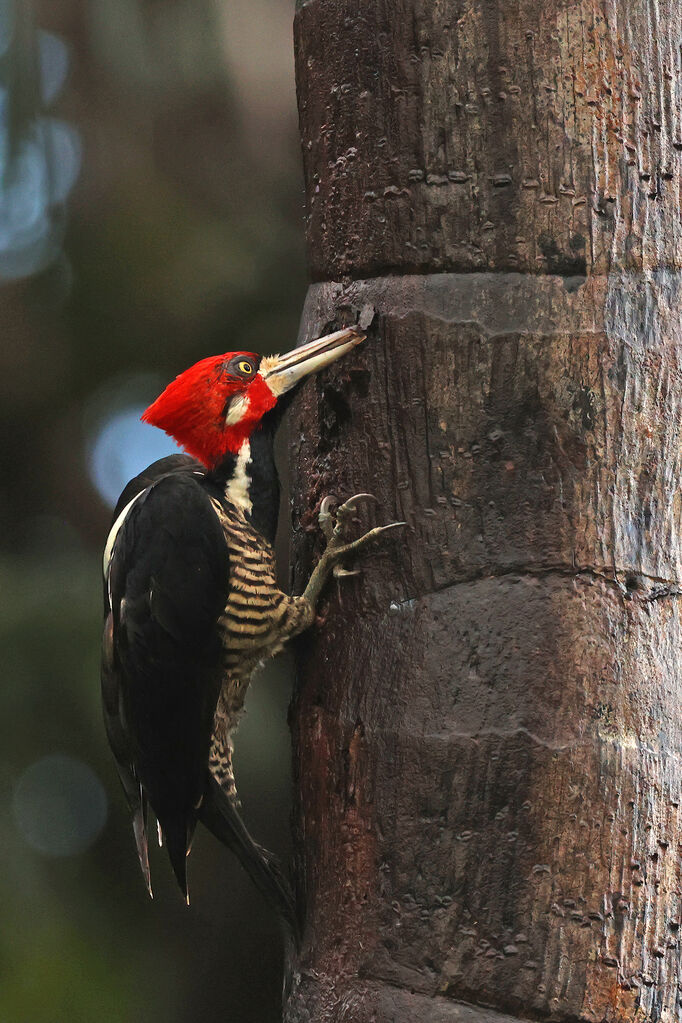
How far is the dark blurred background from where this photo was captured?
407 centimetres

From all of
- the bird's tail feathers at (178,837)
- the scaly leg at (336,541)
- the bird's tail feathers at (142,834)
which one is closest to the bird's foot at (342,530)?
the scaly leg at (336,541)

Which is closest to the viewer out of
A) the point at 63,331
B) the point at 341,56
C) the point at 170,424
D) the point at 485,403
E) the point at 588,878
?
the point at 588,878

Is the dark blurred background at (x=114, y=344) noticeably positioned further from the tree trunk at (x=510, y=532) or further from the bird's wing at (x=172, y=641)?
the tree trunk at (x=510, y=532)

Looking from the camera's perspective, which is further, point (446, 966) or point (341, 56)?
point (341, 56)

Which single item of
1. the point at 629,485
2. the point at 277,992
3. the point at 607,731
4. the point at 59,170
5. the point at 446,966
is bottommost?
the point at 277,992

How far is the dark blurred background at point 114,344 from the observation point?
4.07 metres

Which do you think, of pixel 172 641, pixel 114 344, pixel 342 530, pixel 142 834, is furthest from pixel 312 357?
pixel 114 344

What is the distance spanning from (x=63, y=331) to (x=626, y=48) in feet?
9.85

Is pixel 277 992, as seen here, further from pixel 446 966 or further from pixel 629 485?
pixel 629 485

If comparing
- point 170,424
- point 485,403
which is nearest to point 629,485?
point 485,403

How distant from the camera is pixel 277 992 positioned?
4418mm

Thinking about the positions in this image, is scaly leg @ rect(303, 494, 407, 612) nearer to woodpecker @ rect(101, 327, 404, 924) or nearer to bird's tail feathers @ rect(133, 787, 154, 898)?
woodpecker @ rect(101, 327, 404, 924)

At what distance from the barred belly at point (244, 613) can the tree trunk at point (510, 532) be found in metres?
0.40

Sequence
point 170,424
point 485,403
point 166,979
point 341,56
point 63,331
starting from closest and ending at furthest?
1. point 485,403
2. point 341,56
3. point 170,424
4. point 166,979
5. point 63,331
